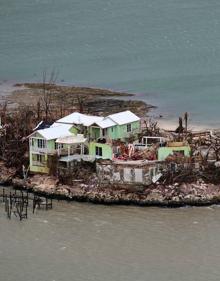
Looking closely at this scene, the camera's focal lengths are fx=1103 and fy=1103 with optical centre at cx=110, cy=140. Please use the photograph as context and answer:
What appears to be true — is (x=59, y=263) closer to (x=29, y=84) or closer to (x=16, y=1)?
(x=29, y=84)

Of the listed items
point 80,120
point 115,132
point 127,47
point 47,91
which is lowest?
point 115,132

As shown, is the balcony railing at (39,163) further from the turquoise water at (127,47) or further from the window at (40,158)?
the turquoise water at (127,47)

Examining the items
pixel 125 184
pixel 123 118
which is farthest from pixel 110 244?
pixel 123 118

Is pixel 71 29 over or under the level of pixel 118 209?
over

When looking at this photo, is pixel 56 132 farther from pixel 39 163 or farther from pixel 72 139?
pixel 39 163

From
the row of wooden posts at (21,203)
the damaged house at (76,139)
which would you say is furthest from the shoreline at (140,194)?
the damaged house at (76,139)

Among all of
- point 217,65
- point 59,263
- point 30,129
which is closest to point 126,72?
point 217,65
